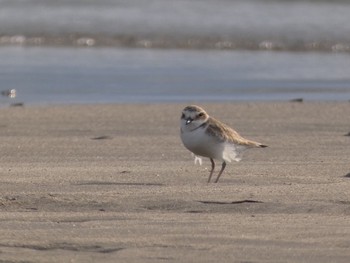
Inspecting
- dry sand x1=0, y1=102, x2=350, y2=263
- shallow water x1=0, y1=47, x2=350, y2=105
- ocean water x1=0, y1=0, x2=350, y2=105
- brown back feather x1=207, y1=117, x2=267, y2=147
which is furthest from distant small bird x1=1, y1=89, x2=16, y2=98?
brown back feather x1=207, y1=117, x2=267, y2=147

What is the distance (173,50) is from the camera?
71.6 ft

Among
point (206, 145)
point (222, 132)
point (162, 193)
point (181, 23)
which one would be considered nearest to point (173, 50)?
point (181, 23)

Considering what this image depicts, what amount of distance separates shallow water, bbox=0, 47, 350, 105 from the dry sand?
256 centimetres

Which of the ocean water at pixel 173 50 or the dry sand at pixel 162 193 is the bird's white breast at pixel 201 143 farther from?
the ocean water at pixel 173 50

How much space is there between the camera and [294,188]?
7797mm

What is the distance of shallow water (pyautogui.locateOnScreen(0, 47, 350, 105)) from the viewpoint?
15.3m

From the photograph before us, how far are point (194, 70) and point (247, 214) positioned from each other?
38.1 feet

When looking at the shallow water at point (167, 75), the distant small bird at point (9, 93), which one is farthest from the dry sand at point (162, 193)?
the shallow water at point (167, 75)

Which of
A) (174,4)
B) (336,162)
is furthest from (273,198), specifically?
(174,4)

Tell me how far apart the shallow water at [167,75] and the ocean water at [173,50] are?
2 cm

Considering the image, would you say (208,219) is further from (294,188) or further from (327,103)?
(327,103)

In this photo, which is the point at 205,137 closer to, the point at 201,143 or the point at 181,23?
the point at 201,143

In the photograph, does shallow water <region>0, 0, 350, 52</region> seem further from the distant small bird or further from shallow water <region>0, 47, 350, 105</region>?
the distant small bird

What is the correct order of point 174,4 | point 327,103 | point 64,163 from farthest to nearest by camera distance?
point 174,4 < point 327,103 < point 64,163
